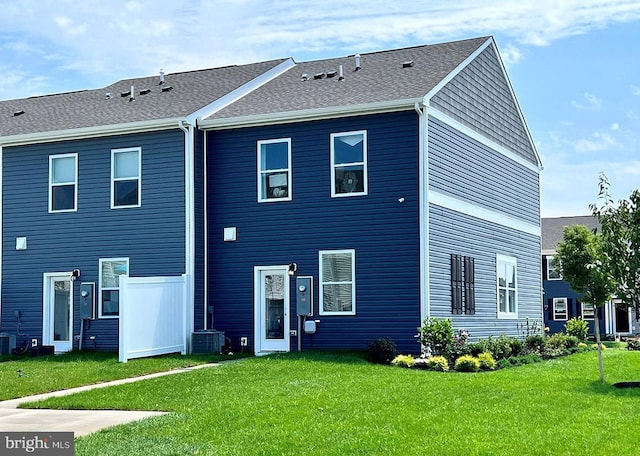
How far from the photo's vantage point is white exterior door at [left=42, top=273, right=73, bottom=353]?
874 inches

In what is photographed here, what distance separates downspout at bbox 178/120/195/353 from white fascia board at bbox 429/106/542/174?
5490 millimetres

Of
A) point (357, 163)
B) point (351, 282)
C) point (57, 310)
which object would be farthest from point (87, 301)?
point (357, 163)

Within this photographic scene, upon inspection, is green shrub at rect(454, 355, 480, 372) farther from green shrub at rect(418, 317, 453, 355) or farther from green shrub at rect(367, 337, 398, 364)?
green shrub at rect(367, 337, 398, 364)

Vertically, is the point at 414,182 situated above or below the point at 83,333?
above

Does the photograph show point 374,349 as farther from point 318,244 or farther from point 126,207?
point 126,207

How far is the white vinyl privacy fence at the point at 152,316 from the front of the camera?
18844 millimetres

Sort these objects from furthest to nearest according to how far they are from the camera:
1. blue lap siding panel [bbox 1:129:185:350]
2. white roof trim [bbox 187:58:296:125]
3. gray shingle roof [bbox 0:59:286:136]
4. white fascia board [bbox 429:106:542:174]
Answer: gray shingle roof [bbox 0:59:286:136] → white roof trim [bbox 187:58:296:125] → blue lap siding panel [bbox 1:129:185:350] → white fascia board [bbox 429:106:542:174]

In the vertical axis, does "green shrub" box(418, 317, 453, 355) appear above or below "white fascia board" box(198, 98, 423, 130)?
below

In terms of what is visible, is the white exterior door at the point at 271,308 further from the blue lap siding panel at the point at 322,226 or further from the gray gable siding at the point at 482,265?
the gray gable siding at the point at 482,265

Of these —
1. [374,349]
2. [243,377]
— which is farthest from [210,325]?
[243,377]

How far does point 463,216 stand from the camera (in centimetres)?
2205

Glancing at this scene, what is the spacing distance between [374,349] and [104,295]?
715cm

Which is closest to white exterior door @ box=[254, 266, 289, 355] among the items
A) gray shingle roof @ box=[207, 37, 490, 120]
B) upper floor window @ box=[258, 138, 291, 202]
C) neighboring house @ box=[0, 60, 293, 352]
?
neighboring house @ box=[0, 60, 293, 352]

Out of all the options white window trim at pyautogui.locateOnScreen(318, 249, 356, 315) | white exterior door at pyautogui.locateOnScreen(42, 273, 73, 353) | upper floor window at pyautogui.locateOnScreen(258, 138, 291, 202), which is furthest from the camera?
white exterior door at pyautogui.locateOnScreen(42, 273, 73, 353)
